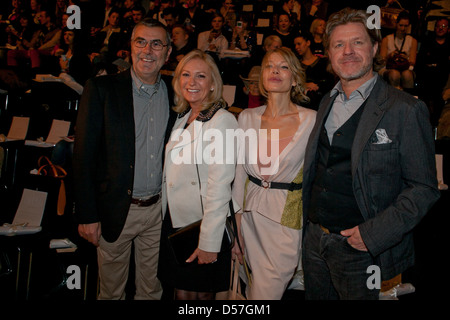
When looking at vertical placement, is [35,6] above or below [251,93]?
above

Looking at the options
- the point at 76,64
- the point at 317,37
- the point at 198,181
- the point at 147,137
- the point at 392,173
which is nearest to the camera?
the point at 392,173

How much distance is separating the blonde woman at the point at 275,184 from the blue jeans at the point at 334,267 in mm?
110

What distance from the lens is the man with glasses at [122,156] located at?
202 centimetres

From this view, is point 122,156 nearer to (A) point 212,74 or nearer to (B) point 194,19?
(A) point 212,74

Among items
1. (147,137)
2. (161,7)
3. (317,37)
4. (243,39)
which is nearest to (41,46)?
(161,7)

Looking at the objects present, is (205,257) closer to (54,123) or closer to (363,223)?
(363,223)

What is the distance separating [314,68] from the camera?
16.2ft

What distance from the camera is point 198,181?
1.91 meters

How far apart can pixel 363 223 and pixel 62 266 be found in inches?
99.6

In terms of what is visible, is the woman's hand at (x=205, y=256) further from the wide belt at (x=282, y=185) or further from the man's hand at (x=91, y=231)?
the man's hand at (x=91, y=231)

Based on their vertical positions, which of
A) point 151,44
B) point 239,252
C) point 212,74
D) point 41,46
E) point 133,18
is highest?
point 133,18

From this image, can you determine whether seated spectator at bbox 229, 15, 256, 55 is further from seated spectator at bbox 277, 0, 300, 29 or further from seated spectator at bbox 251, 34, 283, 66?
seated spectator at bbox 277, 0, 300, 29

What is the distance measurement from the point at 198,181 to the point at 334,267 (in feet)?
2.87
